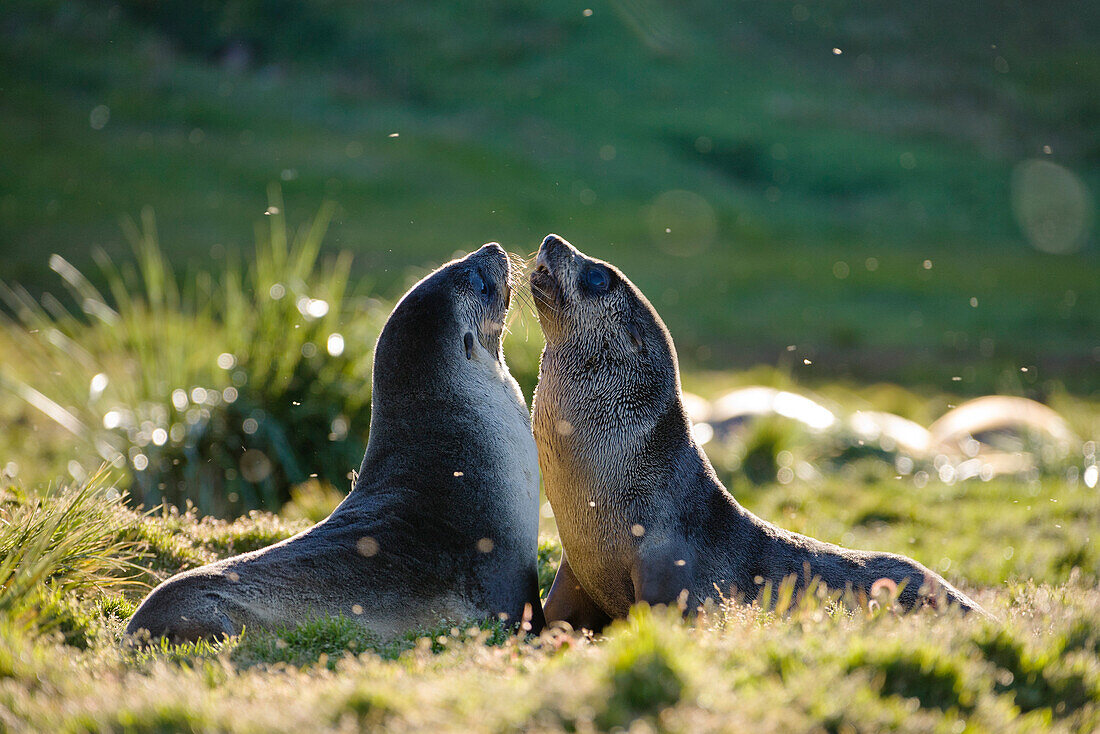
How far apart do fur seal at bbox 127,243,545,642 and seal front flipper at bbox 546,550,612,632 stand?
0.15 metres

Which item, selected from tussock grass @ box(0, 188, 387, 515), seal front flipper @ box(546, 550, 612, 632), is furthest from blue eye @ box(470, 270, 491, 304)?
tussock grass @ box(0, 188, 387, 515)

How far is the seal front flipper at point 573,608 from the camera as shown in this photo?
5.80m

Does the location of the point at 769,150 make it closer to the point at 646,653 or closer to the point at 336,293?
the point at 336,293

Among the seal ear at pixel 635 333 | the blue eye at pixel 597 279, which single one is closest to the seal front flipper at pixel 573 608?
the seal ear at pixel 635 333

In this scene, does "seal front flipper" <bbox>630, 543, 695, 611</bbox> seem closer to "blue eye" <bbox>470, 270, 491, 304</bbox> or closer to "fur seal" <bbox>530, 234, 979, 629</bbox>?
"fur seal" <bbox>530, 234, 979, 629</bbox>

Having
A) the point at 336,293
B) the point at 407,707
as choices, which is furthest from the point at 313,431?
the point at 407,707

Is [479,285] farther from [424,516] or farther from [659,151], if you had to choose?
[659,151]

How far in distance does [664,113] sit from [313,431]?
6354cm

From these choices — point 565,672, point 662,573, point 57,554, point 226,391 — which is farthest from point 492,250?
point 226,391

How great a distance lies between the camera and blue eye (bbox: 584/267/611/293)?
6043 millimetres

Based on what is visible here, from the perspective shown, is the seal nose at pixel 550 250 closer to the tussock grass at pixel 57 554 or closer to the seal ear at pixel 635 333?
the seal ear at pixel 635 333

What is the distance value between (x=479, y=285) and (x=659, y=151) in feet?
191

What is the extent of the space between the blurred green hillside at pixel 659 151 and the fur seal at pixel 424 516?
16072 mm

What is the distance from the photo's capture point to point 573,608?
5820 mm
